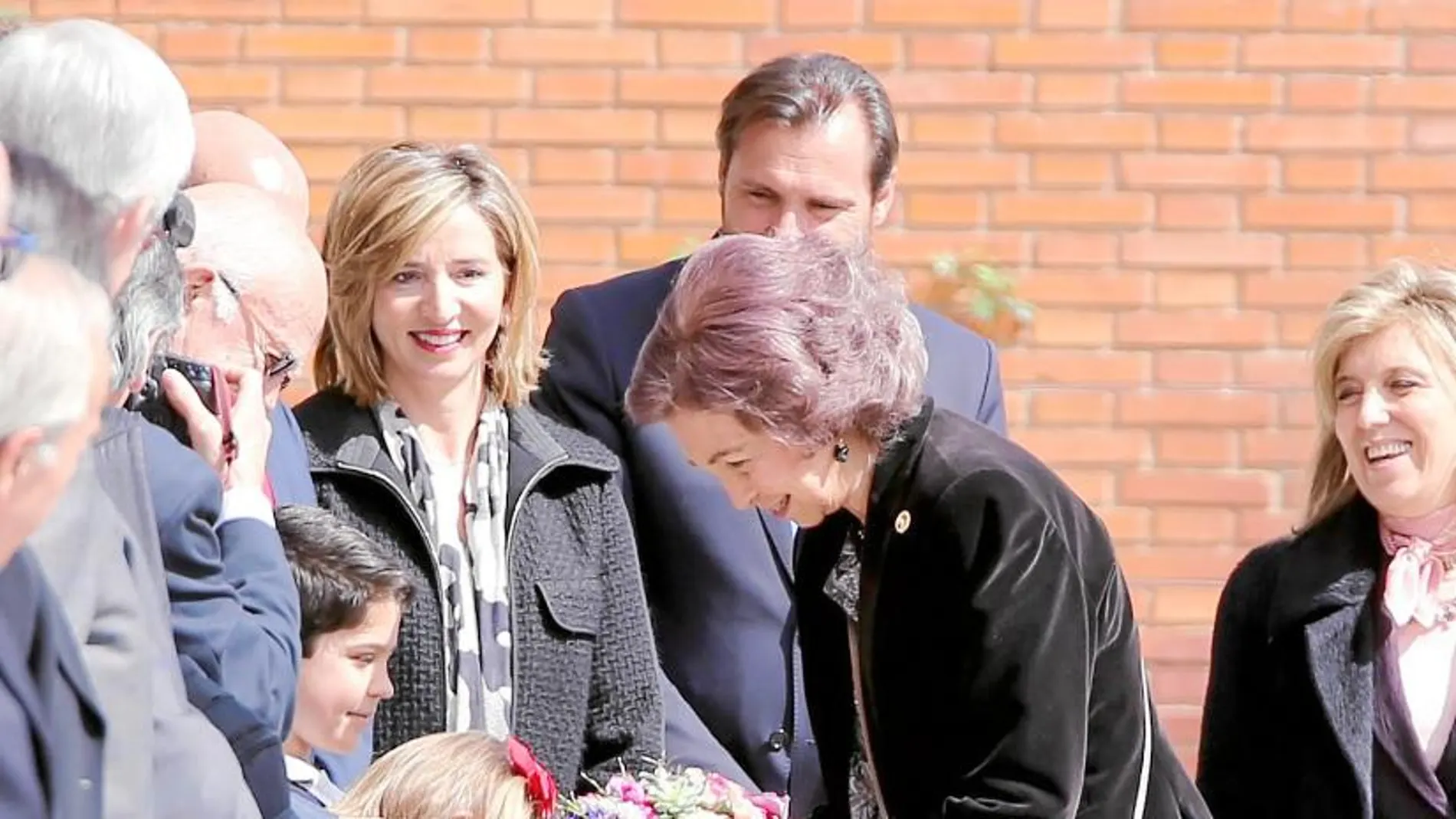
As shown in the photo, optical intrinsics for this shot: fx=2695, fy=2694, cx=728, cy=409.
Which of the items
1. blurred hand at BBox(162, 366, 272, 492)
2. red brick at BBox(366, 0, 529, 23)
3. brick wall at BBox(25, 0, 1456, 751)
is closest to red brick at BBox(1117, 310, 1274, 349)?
brick wall at BBox(25, 0, 1456, 751)

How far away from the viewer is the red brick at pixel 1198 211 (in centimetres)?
619

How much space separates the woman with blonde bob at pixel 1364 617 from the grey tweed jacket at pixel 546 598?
110cm

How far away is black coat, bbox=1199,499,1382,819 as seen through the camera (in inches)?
180

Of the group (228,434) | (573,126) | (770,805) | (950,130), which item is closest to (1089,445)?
(950,130)

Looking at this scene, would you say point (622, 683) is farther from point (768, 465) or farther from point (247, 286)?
point (247, 286)

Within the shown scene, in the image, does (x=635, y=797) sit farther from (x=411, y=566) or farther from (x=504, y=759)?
(x=411, y=566)

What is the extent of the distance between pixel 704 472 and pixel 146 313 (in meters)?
1.66

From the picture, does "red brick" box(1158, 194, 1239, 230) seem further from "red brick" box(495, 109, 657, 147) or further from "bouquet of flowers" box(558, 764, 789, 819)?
"bouquet of flowers" box(558, 764, 789, 819)

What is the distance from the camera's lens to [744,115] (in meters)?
4.70

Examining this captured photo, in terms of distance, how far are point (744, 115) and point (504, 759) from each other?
1.39 meters

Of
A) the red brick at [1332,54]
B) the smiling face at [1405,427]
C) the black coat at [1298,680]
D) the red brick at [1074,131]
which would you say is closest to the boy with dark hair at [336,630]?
the black coat at [1298,680]

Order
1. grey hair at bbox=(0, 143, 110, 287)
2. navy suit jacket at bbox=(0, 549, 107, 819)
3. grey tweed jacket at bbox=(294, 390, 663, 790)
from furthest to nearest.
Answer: grey tweed jacket at bbox=(294, 390, 663, 790) → grey hair at bbox=(0, 143, 110, 287) → navy suit jacket at bbox=(0, 549, 107, 819)

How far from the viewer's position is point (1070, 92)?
619cm

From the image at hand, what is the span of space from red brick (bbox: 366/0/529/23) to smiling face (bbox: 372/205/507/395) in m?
1.80
